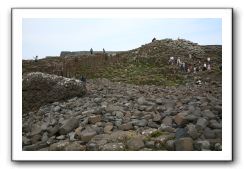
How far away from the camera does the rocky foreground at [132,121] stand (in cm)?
402

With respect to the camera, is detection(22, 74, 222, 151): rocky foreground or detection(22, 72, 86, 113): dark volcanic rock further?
detection(22, 72, 86, 113): dark volcanic rock

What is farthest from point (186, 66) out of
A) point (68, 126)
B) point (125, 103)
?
point (68, 126)

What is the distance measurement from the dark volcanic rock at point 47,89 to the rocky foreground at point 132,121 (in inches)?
2.8

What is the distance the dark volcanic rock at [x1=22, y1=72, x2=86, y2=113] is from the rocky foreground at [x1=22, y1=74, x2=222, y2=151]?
7cm

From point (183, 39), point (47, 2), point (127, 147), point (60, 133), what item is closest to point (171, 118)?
point (127, 147)

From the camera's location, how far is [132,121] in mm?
4191

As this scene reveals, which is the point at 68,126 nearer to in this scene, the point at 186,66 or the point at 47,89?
the point at 47,89

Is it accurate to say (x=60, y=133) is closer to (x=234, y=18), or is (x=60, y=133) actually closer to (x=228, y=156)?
(x=228, y=156)

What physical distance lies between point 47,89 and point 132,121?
3.39 feet

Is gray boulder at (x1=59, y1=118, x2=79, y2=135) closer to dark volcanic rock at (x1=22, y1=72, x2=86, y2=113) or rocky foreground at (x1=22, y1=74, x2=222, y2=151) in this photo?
rocky foreground at (x1=22, y1=74, x2=222, y2=151)

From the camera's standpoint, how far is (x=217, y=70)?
4.22 metres

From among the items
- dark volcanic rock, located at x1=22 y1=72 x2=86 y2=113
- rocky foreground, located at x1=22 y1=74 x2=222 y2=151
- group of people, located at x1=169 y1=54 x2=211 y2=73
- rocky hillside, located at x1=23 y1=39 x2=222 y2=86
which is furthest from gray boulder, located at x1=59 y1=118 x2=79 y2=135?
group of people, located at x1=169 y1=54 x2=211 y2=73

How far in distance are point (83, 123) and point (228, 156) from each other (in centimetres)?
151

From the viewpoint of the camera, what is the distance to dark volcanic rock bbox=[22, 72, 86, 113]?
4.29 m
